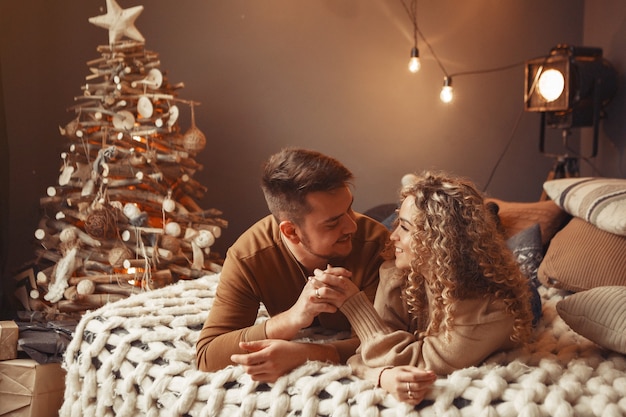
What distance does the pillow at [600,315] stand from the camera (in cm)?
174

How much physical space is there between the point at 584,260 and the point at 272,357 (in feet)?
3.80

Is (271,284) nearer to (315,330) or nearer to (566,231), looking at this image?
(315,330)

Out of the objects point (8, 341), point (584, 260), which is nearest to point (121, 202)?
point (8, 341)

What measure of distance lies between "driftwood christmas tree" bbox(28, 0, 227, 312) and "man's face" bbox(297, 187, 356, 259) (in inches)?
42.1

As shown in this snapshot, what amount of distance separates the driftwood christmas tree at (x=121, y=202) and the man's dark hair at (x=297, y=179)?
3.31 ft

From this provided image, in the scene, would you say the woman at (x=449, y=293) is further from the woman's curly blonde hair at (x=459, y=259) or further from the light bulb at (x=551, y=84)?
the light bulb at (x=551, y=84)

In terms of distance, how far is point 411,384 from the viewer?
1499mm

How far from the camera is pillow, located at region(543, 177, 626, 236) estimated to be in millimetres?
2305

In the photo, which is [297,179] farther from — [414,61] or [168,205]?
[414,61]

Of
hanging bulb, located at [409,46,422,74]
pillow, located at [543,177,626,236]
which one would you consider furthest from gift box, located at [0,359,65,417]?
hanging bulb, located at [409,46,422,74]

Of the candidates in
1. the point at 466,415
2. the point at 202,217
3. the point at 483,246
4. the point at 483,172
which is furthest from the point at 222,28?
the point at 466,415

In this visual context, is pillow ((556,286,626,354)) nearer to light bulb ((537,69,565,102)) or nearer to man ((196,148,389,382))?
man ((196,148,389,382))

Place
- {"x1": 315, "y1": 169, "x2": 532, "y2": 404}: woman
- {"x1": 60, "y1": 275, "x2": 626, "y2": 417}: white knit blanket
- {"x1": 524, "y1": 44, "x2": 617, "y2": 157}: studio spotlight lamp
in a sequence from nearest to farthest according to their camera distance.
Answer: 1. {"x1": 60, "y1": 275, "x2": 626, "y2": 417}: white knit blanket
2. {"x1": 315, "y1": 169, "x2": 532, "y2": 404}: woman
3. {"x1": 524, "y1": 44, "x2": 617, "y2": 157}: studio spotlight lamp

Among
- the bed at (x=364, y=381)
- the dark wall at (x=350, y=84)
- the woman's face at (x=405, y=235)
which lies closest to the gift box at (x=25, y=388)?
the bed at (x=364, y=381)
